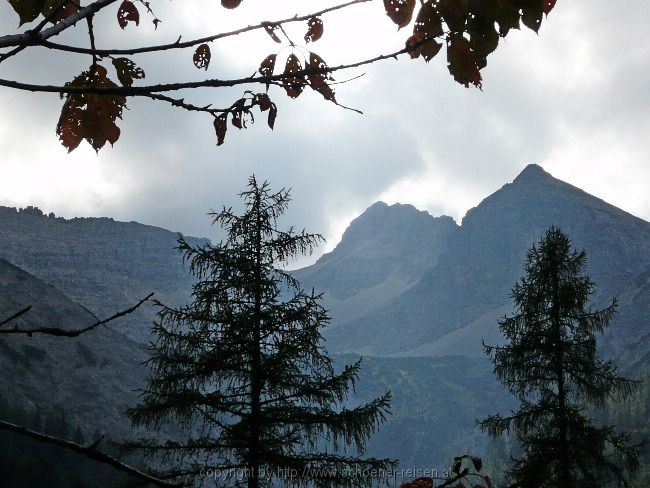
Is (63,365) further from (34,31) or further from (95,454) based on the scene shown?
(95,454)

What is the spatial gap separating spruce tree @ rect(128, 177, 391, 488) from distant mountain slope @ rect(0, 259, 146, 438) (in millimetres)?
94234

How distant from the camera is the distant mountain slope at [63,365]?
108m

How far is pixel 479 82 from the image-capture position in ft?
4.88

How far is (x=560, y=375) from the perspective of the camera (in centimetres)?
1167

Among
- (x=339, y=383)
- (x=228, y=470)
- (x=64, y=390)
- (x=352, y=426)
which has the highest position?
(x=64, y=390)

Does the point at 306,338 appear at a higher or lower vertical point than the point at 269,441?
Answer: higher

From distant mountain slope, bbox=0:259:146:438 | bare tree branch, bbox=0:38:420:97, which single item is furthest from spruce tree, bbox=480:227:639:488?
distant mountain slope, bbox=0:259:146:438

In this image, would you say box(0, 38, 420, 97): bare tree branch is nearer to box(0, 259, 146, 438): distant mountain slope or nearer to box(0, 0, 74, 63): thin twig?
box(0, 0, 74, 63): thin twig

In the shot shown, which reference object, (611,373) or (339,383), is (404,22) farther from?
(611,373)

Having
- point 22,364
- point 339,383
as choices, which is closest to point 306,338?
point 339,383

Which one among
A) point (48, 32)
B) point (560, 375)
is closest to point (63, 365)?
point (560, 375)

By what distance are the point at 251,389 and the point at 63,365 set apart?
126m

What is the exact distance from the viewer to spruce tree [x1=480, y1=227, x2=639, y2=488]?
11031 mm

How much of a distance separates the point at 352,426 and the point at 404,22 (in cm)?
764
